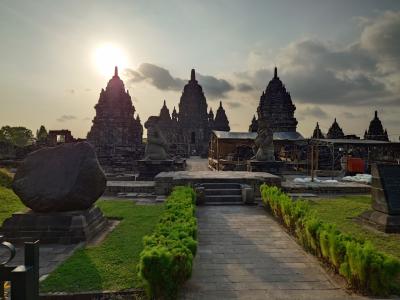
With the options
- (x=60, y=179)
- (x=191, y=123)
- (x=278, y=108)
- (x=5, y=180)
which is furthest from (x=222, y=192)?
(x=191, y=123)

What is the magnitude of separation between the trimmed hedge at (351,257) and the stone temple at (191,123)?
173 feet

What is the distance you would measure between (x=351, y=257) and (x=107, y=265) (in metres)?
4.03

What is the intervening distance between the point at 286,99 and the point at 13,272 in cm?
4500

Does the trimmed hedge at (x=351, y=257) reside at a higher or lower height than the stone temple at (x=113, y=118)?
lower

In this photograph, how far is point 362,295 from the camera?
4.54m

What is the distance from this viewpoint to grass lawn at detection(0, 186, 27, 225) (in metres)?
9.88

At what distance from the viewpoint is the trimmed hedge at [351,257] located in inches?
174

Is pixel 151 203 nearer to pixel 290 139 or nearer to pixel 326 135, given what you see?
pixel 290 139

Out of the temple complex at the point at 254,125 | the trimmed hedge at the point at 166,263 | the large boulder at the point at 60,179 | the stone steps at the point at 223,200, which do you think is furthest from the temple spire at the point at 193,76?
the trimmed hedge at the point at 166,263

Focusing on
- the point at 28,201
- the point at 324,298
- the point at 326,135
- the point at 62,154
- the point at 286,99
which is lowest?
the point at 324,298

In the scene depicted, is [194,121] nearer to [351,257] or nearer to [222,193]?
[222,193]

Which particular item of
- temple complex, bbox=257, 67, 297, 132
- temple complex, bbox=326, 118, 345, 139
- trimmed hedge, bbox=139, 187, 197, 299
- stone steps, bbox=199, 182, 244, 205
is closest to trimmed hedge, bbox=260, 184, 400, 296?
trimmed hedge, bbox=139, 187, 197, 299

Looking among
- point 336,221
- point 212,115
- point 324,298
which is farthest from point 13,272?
point 212,115

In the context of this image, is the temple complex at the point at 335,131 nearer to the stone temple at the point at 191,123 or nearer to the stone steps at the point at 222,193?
the stone temple at the point at 191,123
